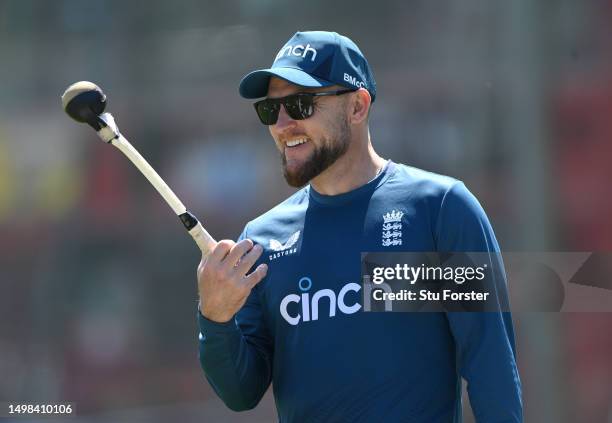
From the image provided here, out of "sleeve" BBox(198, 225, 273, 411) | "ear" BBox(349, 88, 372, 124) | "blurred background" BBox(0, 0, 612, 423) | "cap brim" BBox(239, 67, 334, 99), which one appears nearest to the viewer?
"sleeve" BBox(198, 225, 273, 411)

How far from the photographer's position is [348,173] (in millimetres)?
2773

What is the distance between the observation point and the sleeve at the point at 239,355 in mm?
2527

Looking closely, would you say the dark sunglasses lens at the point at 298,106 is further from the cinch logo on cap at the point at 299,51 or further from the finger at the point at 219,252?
the finger at the point at 219,252

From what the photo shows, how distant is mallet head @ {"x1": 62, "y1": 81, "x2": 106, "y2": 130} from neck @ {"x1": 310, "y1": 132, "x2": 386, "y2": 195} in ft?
2.11

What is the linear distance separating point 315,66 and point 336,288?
24.3 inches

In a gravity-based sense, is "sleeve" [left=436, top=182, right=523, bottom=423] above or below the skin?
below

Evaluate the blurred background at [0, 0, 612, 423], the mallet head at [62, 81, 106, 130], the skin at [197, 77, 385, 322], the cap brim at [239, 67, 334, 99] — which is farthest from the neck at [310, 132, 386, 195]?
the blurred background at [0, 0, 612, 423]

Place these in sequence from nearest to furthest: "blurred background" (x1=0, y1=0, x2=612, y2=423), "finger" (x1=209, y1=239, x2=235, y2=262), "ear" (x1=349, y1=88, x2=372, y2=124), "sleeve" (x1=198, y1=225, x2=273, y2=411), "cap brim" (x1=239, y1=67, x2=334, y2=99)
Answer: "finger" (x1=209, y1=239, x2=235, y2=262) → "sleeve" (x1=198, y1=225, x2=273, y2=411) → "cap brim" (x1=239, y1=67, x2=334, y2=99) → "ear" (x1=349, y1=88, x2=372, y2=124) → "blurred background" (x1=0, y1=0, x2=612, y2=423)

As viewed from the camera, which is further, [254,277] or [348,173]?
[348,173]

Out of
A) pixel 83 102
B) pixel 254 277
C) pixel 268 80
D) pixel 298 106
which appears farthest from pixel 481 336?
pixel 83 102

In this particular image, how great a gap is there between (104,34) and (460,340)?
20.3 feet

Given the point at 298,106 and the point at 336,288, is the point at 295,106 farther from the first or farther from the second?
the point at 336,288

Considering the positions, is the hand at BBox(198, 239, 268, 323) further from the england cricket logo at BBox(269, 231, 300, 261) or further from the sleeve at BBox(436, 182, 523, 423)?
the sleeve at BBox(436, 182, 523, 423)

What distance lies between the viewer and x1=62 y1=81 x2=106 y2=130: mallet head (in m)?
2.41
